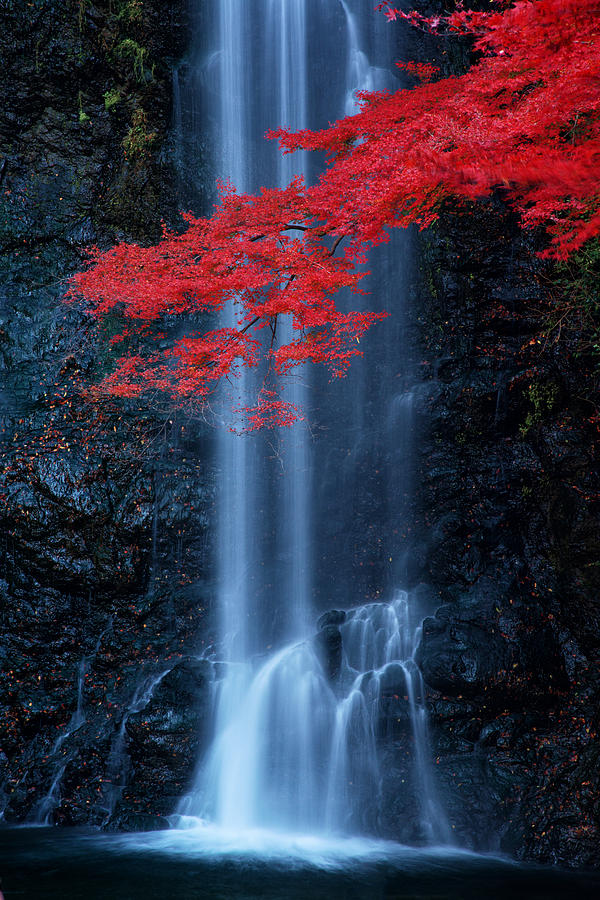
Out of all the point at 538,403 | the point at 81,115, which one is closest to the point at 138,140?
the point at 81,115

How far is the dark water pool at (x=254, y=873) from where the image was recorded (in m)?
6.13

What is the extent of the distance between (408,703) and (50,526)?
243 inches

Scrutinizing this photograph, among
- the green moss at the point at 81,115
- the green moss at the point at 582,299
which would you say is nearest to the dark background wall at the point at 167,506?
the green moss at the point at 81,115

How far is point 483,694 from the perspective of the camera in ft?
28.0

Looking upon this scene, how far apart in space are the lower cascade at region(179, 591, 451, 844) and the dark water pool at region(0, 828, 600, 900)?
23.7 inches

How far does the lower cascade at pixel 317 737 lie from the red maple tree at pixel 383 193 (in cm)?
455

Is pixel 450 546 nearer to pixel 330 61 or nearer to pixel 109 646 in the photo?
pixel 109 646

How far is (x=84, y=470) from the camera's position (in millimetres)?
10797

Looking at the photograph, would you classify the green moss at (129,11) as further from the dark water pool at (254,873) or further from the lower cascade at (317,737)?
the dark water pool at (254,873)

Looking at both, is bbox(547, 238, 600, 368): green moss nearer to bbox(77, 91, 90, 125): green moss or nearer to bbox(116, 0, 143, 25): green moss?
bbox(77, 91, 90, 125): green moss

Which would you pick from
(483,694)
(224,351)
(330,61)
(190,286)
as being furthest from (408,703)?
(330,61)

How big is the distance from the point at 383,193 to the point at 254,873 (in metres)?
8.30

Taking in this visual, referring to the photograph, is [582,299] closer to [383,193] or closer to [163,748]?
[383,193]

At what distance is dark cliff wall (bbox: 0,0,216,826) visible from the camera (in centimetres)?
901
